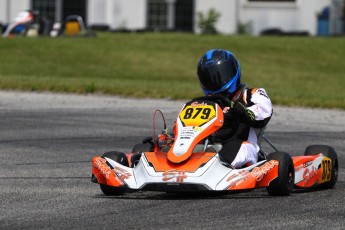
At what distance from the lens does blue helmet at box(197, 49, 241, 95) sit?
27.3ft

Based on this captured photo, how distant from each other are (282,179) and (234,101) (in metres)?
0.89

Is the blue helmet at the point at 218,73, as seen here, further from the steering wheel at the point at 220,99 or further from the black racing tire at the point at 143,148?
the black racing tire at the point at 143,148

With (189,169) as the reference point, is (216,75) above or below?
above

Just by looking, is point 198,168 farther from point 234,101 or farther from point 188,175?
point 234,101

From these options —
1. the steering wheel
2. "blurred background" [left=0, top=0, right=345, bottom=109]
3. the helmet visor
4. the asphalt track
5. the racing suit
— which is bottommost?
"blurred background" [left=0, top=0, right=345, bottom=109]

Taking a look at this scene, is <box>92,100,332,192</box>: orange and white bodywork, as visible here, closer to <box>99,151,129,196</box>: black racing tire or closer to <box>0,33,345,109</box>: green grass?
<box>99,151,129,196</box>: black racing tire

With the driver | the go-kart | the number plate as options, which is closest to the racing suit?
the driver

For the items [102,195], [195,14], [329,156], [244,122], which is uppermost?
[244,122]

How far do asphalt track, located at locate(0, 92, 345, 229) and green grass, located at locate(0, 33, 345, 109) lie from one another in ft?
17.8

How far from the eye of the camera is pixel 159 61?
27.3 m

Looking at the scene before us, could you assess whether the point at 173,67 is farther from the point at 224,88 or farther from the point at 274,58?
the point at 224,88

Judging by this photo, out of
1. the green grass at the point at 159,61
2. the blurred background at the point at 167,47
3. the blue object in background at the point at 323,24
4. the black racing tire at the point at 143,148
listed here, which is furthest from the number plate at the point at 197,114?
the blue object in background at the point at 323,24

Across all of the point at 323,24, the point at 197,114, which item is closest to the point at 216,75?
the point at 197,114

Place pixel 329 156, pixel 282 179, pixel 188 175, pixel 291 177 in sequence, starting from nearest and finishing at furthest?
pixel 188 175 → pixel 282 179 → pixel 291 177 → pixel 329 156
